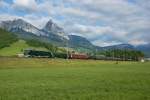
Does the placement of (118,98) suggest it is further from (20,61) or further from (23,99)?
(20,61)

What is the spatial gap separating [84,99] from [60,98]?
1.68m

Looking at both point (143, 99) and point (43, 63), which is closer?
point (143, 99)

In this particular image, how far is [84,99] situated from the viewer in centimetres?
2184

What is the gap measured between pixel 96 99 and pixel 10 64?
81.8m

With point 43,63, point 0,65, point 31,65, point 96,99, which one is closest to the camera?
point 96,99

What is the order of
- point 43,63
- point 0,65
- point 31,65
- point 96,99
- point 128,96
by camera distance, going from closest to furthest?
point 96,99
point 128,96
point 0,65
point 31,65
point 43,63

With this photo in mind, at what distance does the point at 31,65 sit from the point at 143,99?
86.9 m

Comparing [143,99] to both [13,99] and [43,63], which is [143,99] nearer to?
[13,99]

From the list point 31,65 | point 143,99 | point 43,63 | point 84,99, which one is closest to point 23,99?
point 84,99

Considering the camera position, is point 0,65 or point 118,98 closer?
point 118,98

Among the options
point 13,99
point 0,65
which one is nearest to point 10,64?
point 0,65

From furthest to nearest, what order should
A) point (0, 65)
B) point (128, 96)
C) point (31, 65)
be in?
point (31, 65) < point (0, 65) < point (128, 96)

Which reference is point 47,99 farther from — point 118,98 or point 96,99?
point 118,98

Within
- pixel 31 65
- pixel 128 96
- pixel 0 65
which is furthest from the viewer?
pixel 31 65
